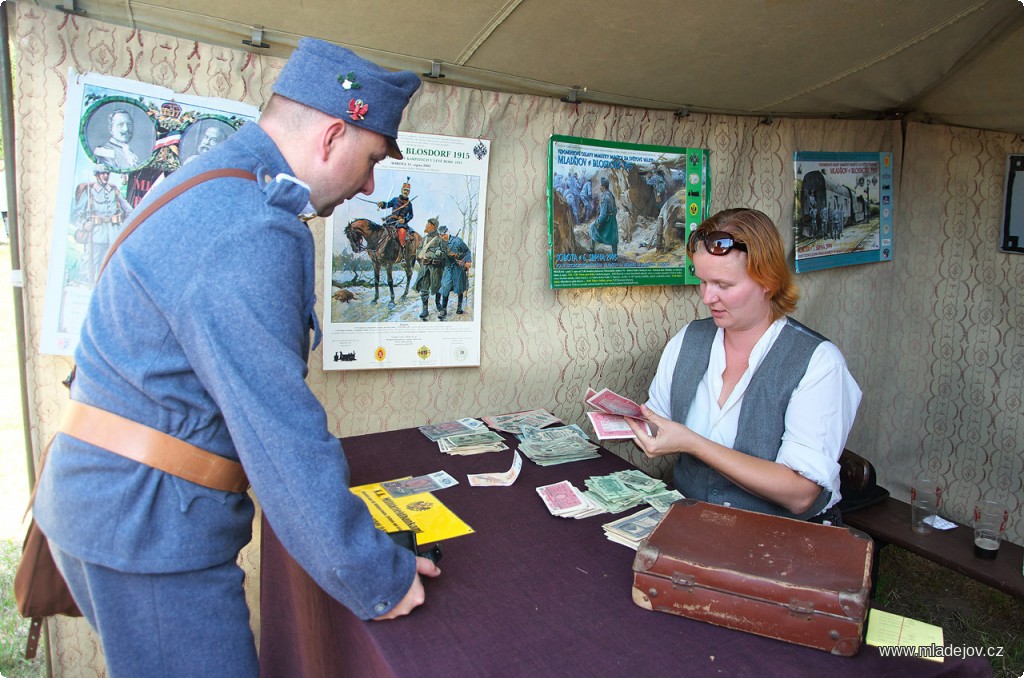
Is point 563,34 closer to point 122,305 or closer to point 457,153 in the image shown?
point 457,153

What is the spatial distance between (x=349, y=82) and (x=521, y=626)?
126 centimetres

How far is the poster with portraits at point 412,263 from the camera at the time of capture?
109 inches

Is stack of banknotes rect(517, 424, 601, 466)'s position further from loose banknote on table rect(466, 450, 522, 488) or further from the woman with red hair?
the woman with red hair

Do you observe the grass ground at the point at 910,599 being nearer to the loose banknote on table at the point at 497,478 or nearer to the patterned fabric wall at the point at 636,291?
the patterned fabric wall at the point at 636,291

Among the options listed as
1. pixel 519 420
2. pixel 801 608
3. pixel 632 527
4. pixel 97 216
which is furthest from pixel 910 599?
pixel 97 216

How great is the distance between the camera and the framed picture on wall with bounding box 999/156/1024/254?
11.8 feet

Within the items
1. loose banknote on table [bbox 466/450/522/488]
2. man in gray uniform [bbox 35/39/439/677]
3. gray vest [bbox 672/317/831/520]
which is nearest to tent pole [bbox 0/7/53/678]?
man in gray uniform [bbox 35/39/439/677]

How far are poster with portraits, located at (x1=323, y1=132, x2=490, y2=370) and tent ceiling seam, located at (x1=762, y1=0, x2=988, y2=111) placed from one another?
157 cm

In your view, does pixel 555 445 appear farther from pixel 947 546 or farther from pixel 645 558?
pixel 947 546

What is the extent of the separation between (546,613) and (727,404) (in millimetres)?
1196

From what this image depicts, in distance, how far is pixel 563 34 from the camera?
2389 mm

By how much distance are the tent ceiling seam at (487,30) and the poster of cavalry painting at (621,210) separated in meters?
0.68

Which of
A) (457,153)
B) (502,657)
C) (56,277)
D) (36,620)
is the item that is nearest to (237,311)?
(502,657)

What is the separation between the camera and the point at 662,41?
2.47 meters
